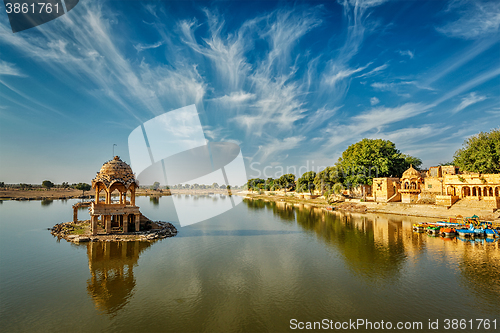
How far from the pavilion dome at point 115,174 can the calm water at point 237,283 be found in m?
7.73

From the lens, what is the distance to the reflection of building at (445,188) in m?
45.1

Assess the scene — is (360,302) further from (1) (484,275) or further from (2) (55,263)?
(2) (55,263)

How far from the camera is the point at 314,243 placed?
30719mm

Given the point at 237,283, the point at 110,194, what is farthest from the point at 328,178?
the point at 237,283

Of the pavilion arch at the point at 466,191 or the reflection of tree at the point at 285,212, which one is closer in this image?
the pavilion arch at the point at 466,191

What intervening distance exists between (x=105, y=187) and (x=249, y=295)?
2404cm

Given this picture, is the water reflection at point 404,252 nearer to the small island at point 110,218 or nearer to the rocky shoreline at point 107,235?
the rocky shoreline at point 107,235

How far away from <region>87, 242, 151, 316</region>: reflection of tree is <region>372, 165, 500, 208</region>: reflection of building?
52756 mm

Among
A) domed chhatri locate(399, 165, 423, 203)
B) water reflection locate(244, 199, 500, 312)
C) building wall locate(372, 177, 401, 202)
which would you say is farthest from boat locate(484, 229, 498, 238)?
Answer: building wall locate(372, 177, 401, 202)

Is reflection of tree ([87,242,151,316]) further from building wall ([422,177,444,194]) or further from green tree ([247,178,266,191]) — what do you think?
green tree ([247,178,266,191])

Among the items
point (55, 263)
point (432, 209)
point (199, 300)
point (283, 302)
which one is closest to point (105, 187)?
point (55, 263)

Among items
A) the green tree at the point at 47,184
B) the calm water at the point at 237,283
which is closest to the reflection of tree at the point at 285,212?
the calm water at the point at 237,283

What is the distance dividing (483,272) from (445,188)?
37423 mm

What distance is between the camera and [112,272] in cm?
2030
